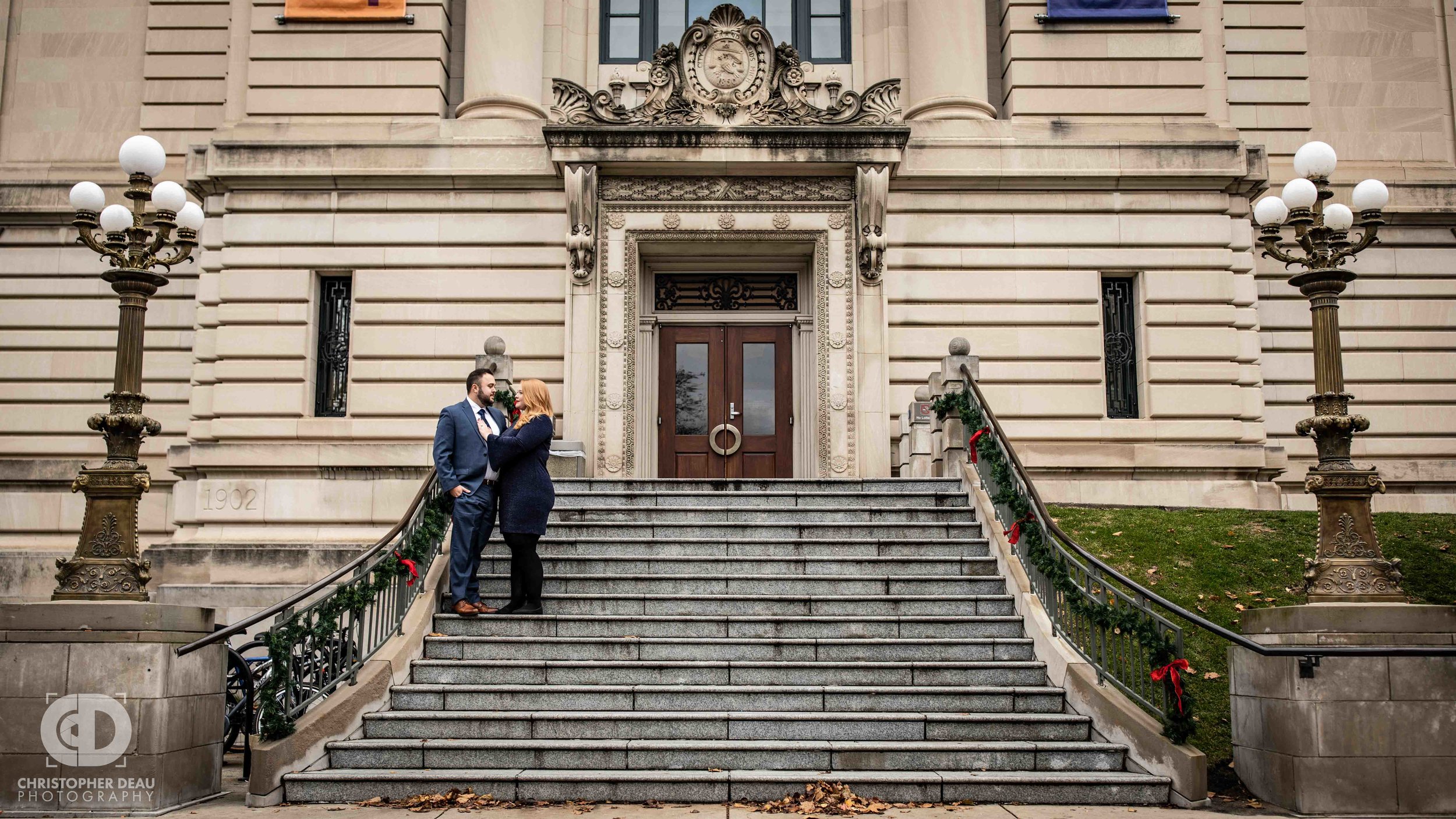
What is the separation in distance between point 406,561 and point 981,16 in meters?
13.8

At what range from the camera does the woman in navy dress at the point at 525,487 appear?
10.1 m

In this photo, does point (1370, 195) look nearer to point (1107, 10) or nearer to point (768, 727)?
point (768, 727)

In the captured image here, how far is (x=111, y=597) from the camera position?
8.34 metres

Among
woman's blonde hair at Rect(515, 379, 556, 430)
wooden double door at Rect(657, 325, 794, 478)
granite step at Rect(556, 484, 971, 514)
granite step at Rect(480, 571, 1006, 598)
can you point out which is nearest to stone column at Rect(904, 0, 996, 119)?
wooden double door at Rect(657, 325, 794, 478)

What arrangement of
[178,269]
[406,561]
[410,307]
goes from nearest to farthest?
[406,561]
[410,307]
[178,269]

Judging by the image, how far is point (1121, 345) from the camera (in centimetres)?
1827

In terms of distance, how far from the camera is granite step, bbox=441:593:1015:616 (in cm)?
1069

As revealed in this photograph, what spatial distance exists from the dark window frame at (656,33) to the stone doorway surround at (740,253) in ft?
11.1

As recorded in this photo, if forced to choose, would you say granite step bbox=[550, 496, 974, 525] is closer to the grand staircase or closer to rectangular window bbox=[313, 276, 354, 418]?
the grand staircase

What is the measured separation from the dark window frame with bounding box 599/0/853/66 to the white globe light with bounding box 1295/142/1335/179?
11.4 m

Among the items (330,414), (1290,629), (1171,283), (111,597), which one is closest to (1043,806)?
(1290,629)

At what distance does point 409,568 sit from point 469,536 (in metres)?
0.59

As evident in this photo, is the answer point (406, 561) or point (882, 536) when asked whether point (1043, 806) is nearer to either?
point (882, 536)

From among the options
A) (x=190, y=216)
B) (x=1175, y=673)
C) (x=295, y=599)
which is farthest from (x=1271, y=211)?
(x=190, y=216)
